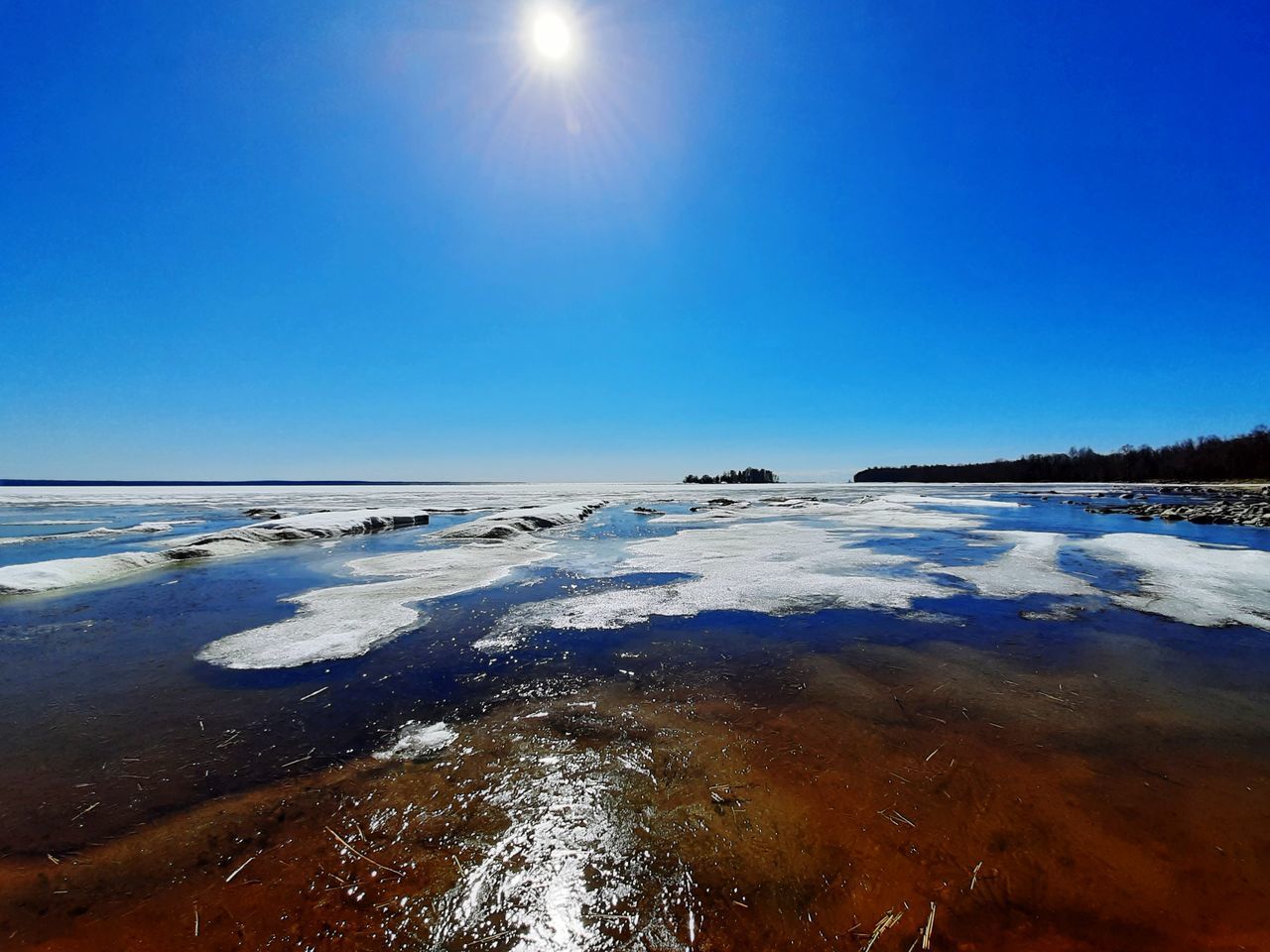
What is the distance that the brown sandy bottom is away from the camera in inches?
71.8

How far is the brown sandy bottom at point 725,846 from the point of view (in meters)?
1.82

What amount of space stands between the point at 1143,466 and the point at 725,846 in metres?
95.2

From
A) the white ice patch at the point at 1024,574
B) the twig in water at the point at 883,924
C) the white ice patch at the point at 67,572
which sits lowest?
the twig in water at the point at 883,924

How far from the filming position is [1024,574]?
26.5ft

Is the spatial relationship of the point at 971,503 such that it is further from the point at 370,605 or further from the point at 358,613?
the point at 358,613

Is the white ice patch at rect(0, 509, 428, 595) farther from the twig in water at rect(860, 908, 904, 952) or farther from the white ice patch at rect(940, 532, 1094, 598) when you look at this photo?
the white ice patch at rect(940, 532, 1094, 598)

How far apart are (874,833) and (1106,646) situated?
4243 millimetres

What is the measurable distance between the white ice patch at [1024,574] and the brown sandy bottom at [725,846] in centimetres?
378

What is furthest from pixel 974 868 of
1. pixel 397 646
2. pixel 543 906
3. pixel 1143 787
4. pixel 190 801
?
pixel 397 646

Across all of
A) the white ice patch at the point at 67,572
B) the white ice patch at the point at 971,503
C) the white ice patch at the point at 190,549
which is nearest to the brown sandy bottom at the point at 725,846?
the white ice patch at the point at 67,572

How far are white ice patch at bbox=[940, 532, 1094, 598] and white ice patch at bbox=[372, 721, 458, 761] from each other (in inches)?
283

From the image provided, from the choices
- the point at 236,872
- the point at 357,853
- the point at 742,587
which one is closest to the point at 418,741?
the point at 357,853

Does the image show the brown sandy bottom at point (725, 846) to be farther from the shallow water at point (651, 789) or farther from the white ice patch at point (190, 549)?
the white ice patch at point (190, 549)

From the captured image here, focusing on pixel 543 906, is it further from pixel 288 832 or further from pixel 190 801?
pixel 190 801
